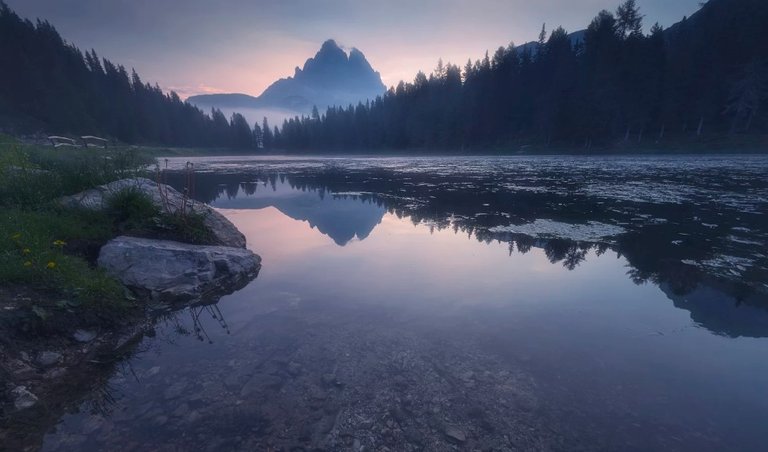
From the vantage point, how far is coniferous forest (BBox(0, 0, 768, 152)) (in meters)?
51.4

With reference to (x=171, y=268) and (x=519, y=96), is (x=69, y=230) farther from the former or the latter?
(x=519, y=96)

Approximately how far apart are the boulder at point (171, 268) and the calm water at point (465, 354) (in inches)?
27.3

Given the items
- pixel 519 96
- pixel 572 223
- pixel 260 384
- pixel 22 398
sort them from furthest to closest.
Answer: pixel 519 96 < pixel 572 223 < pixel 260 384 < pixel 22 398

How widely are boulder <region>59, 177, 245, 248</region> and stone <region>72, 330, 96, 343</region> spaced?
156 inches

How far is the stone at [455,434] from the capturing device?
11.4 ft

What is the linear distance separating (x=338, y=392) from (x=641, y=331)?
4791 millimetres

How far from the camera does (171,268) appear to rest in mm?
6926

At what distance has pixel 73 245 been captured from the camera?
7.05m

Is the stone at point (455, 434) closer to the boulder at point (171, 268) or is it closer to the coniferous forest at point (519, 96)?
the boulder at point (171, 268)

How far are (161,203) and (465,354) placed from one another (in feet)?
29.1

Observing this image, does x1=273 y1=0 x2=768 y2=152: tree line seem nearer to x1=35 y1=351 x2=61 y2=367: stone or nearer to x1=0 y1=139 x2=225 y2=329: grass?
x1=0 y1=139 x2=225 y2=329: grass

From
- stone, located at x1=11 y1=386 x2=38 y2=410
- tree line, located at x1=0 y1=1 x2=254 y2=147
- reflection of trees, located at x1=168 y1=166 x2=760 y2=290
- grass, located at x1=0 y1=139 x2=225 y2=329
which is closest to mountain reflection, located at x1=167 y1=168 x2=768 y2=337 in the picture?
reflection of trees, located at x1=168 y1=166 x2=760 y2=290

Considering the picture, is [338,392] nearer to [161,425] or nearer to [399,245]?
[161,425]

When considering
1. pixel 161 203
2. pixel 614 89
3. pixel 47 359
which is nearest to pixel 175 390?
pixel 47 359
